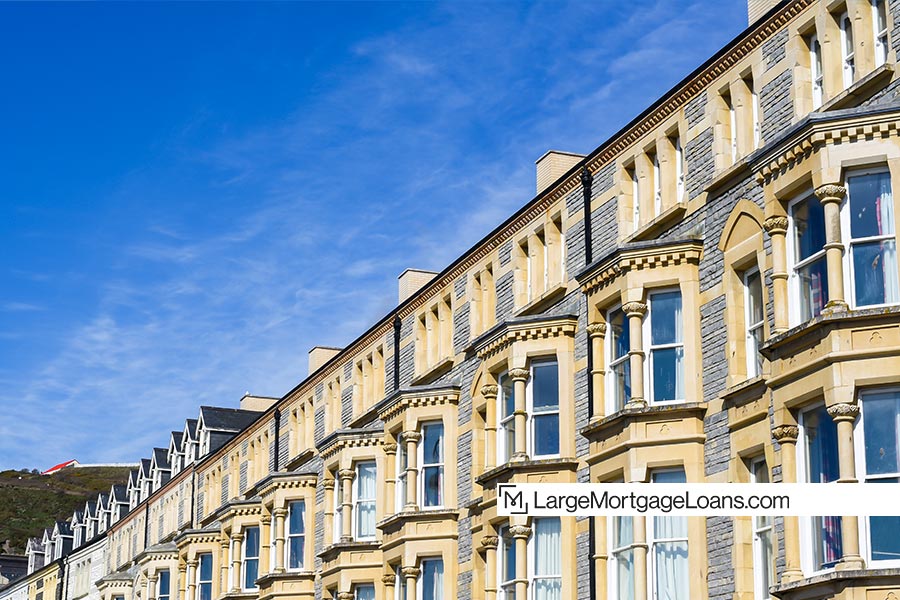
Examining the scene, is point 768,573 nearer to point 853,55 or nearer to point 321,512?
point 853,55

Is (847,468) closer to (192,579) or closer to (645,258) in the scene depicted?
(645,258)

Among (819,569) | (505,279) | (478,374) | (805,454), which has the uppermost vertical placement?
(505,279)

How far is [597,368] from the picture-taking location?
30641 millimetres

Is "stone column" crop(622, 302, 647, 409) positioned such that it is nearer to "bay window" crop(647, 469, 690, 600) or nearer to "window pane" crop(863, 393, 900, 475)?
"bay window" crop(647, 469, 690, 600)

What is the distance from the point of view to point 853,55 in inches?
1000

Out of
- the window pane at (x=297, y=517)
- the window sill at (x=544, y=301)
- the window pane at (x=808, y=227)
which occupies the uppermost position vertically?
the window sill at (x=544, y=301)

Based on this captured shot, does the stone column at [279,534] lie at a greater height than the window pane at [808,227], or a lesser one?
lesser

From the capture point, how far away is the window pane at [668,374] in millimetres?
28594

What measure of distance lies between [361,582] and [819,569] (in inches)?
839

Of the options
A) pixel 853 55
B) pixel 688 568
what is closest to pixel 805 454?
pixel 688 568

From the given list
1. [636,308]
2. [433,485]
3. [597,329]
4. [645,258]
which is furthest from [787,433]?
[433,485]

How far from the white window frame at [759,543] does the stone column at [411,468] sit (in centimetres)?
1395

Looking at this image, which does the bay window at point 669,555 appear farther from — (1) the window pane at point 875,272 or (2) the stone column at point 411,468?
(2) the stone column at point 411,468

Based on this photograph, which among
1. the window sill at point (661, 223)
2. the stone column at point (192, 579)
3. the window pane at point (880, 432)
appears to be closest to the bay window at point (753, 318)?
the window sill at point (661, 223)
